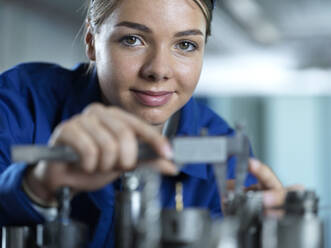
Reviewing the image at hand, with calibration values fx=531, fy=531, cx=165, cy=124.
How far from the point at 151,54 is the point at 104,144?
1.31ft

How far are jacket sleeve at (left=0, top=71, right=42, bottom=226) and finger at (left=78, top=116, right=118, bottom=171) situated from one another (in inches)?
4.4

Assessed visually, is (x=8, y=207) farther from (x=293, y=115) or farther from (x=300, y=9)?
(x=293, y=115)

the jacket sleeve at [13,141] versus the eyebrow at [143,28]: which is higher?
the eyebrow at [143,28]

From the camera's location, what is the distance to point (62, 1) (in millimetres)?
3084

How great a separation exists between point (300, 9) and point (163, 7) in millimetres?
2333

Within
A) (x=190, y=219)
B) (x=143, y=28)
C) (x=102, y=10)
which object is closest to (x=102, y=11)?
(x=102, y=10)

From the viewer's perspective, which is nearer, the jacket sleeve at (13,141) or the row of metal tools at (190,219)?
the row of metal tools at (190,219)

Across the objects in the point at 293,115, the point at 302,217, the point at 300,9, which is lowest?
the point at 302,217

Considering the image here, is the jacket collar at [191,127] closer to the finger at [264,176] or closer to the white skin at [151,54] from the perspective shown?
the white skin at [151,54]

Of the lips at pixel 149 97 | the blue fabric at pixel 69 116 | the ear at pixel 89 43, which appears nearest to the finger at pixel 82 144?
the blue fabric at pixel 69 116

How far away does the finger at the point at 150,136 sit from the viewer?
45cm

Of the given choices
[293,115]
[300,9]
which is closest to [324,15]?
[300,9]

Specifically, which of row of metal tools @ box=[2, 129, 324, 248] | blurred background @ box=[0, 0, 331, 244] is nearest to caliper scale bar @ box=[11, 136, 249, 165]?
row of metal tools @ box=[2, 129, 324, 248]

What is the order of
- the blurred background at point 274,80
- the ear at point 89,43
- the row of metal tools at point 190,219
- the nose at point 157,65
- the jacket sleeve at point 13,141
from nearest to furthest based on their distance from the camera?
the row of metal tools at point 190,219 < the jacket sleeve at point 13,141 < the nose at point 157,65 < the ear at point 89,43 < the blurred background at point 274,80
